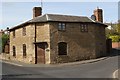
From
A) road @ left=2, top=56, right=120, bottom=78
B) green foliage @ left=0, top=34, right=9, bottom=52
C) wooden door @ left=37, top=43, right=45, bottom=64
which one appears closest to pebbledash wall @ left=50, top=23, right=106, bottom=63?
wooden door @ left=37, top=43, right=45, bottom=64

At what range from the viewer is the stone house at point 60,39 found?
33.3 metres

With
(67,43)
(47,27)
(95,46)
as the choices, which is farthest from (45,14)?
(95,46)

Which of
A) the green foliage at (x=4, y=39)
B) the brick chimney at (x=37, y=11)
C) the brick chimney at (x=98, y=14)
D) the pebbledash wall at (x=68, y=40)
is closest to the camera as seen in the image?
the pebbledash wall at (x=68, y=40)

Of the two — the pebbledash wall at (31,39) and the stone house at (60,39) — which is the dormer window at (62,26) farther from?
the pebbledash wall at (31,39)

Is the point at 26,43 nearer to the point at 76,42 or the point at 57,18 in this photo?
the point at 57,18

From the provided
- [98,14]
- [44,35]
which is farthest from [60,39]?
[98,14]

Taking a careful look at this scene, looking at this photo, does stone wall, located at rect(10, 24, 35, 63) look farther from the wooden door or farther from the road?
the road

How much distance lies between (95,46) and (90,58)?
1976 millimetres

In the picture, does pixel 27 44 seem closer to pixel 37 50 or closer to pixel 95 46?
pixel 37 50

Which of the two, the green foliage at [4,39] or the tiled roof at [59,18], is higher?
the tiled roof at [59,18]

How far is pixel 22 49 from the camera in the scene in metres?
38.1

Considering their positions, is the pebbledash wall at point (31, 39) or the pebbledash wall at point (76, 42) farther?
the pebbledash wall at point (31, 39)

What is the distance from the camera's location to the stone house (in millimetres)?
33312

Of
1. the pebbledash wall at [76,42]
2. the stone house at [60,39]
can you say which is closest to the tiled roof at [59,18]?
the stone house at [60,39]
